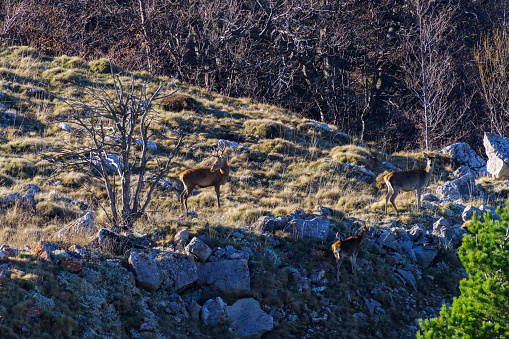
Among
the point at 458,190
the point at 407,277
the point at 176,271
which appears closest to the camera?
the point at 176,271

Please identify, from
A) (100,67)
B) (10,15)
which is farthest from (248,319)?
(10,15)

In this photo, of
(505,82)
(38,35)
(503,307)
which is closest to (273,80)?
(505,82)

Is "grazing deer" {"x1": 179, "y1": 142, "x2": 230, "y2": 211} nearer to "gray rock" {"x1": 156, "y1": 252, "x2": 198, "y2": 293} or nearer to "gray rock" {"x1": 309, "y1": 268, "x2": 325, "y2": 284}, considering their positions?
"gray rock" {"x1": 156, "y1": 252, "x2": 198, "y2": 293}

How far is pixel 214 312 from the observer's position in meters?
7.00

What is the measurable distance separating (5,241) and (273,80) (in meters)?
20.0

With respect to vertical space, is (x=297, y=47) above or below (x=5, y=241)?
above

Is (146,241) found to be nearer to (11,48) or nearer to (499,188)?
(499,188)

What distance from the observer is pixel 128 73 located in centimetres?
2328

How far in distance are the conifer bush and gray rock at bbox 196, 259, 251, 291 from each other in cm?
311

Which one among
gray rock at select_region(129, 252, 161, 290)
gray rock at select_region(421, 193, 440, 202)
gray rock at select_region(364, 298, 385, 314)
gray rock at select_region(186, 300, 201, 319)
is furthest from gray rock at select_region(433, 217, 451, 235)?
gray rock at select_region(129, 252, 161, 290)

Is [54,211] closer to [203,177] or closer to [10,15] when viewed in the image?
[203,177]

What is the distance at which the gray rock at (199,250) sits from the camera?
7.78 meters

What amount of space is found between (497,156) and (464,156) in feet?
10.3

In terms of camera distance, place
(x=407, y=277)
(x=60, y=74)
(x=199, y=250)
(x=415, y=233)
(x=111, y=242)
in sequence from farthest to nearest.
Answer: (x=60, y=74) → (x=415, y=233) → (x=407, y=277) → (x=199, y=250) → (x=111, y=242)
